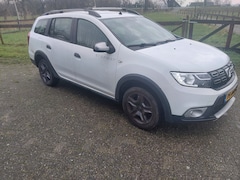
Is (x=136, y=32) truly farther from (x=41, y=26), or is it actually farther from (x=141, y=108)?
(x=41, y=26)

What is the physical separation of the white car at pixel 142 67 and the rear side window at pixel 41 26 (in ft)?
0.94

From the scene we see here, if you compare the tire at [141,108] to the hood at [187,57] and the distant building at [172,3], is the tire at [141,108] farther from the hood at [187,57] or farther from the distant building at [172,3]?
the distant building at [172,3]

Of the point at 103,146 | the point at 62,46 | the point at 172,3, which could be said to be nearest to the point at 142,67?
the point at 103,146

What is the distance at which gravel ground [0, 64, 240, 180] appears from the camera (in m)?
2.32

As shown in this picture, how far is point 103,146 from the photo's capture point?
2.73 metres

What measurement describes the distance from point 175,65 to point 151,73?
0.32 metres

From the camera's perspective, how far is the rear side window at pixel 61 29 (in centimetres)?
382

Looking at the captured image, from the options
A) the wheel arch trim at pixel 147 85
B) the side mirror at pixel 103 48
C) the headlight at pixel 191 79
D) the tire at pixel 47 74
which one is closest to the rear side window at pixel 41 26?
the tire at pixel 47 74

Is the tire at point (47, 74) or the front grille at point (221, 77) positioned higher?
the front grille at point (221, 77)

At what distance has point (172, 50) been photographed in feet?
9.66

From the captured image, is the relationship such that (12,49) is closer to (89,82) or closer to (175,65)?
(89,82)

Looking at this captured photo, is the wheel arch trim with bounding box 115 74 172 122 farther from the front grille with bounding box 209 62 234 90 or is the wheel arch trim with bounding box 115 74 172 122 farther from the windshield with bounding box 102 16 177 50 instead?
the front grille with bounding box 209 62 234 90

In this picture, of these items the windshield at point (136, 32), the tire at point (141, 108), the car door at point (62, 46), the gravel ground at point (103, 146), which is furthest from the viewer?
the car door at point (62, 46)

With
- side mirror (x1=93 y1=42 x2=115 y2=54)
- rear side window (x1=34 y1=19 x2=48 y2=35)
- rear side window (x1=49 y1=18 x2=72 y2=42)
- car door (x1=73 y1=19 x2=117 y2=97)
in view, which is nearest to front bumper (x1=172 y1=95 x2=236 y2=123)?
car door (x1=73 y1=19 x2=117 y2=97)
